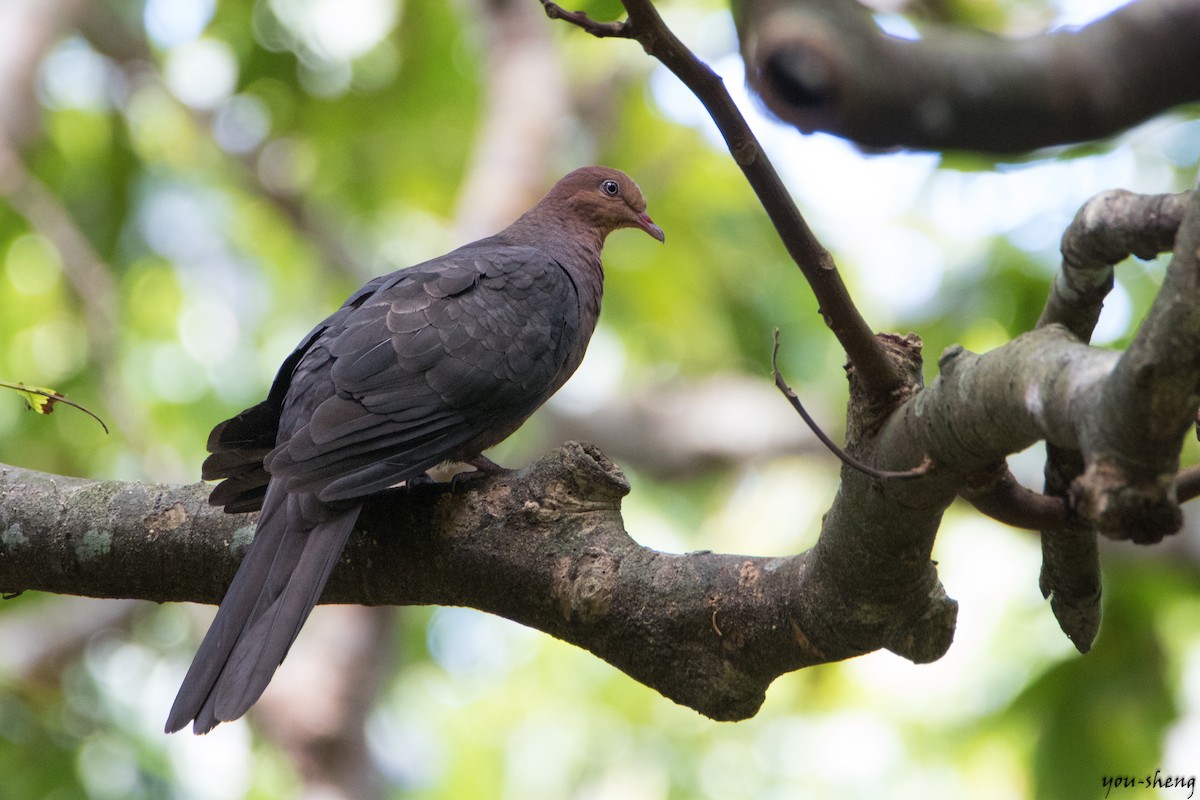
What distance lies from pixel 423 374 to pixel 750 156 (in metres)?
1.49

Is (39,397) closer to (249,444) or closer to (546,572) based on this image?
(249,444)

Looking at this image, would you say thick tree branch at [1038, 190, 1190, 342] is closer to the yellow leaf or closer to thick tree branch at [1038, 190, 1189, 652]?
thick tree branch at [1038, 190, 1189, 652]

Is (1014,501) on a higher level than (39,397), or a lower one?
lower

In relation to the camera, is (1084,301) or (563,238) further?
(563,238)

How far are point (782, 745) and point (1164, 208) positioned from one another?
6635 mm

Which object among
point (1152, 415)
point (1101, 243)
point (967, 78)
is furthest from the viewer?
point (1101, 243)

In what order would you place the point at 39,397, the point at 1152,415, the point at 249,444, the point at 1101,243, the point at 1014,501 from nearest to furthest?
the point at 1152,415 < the point at 1101,243 < the point at 1014,501 < the point at 39,397 < the point at 249,444

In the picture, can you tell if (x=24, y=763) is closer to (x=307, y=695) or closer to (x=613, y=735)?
(x=307, y=695)

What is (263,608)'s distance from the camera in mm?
2420

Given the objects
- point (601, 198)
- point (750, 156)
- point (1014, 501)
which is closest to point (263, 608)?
point (750, 156)

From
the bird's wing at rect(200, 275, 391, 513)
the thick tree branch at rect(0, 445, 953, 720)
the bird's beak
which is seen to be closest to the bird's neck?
the bird's beak

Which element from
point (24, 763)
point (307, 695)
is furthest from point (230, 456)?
point (307, 695)

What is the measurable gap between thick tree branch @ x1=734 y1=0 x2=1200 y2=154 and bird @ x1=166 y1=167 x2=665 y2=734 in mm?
1521

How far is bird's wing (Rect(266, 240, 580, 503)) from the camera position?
2.73 meters
